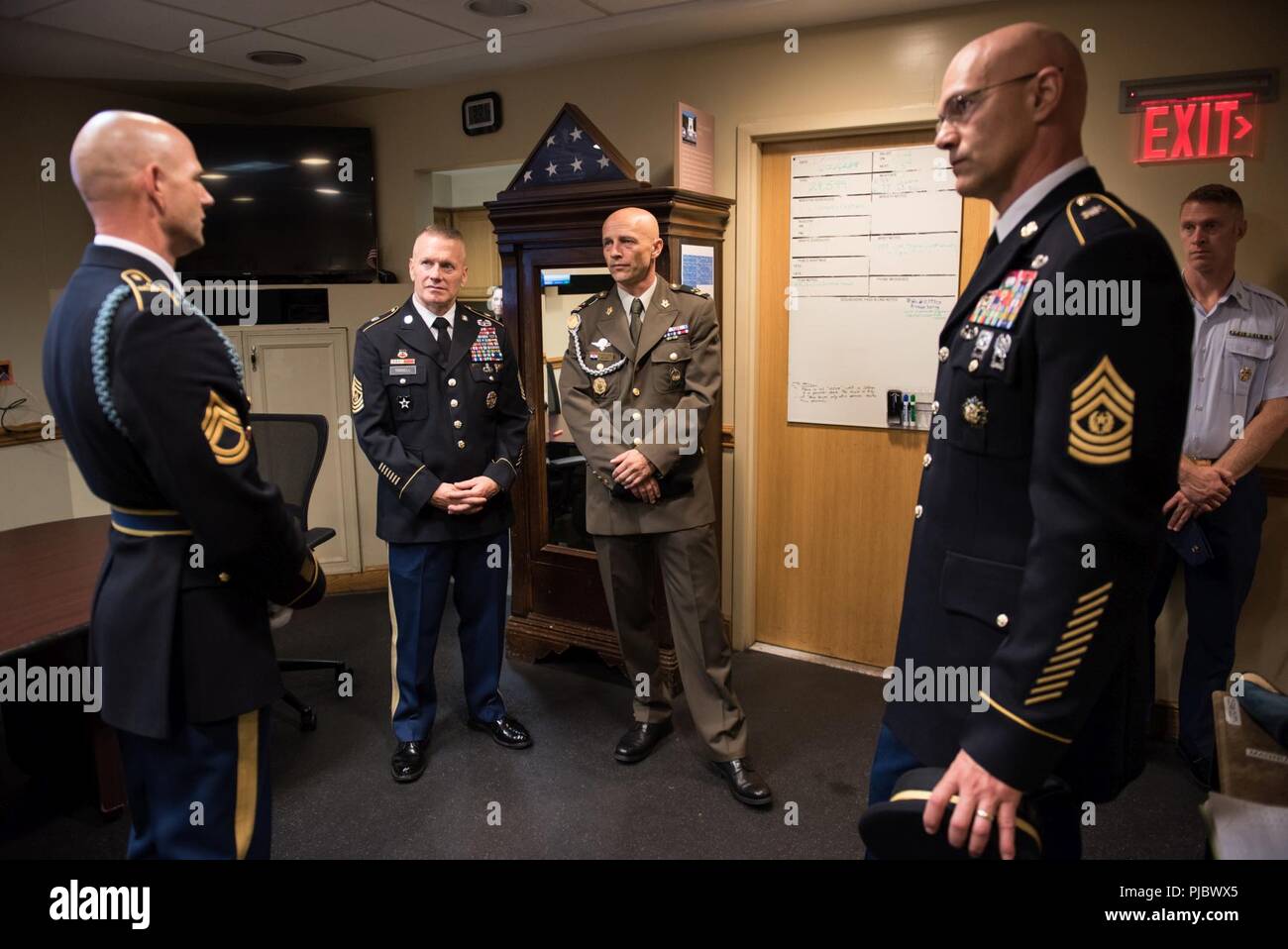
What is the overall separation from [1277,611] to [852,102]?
2.18 m

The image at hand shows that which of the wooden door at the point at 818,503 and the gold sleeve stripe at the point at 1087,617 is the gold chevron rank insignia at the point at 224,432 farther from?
the wooden door at the point at 818,503

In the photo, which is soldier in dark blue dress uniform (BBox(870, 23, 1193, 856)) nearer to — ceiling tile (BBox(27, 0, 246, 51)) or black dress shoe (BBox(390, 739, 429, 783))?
black dress shoe (BBox(390, 739, 429, 783))

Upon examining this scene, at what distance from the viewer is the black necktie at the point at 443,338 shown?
9.17ft

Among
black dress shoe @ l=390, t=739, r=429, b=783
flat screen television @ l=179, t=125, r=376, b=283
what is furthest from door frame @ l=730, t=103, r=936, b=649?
flat screen television @ l=179, t=125, r=376, b=283

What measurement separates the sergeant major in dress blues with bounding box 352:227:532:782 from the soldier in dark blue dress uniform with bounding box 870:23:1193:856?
5.71ft

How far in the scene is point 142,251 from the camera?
143 cm

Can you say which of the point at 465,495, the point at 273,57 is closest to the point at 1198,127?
the point at 465,495

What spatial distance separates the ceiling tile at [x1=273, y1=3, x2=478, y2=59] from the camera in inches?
131

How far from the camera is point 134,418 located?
1.38 metres

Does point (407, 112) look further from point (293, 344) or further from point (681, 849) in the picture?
point (681, 849)

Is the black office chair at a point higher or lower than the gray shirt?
lower

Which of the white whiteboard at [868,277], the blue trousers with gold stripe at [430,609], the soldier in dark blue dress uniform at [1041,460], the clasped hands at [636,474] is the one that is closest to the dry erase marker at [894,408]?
the white whiteboard at [868,277]

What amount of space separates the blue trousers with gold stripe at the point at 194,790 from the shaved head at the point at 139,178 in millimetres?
817
